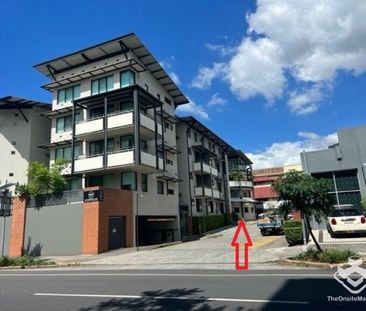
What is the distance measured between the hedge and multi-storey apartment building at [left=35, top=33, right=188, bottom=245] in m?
4.66

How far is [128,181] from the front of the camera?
2938 centimetres

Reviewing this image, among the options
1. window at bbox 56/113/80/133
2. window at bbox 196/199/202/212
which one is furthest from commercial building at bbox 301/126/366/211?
window at bbox 56/113/80/133

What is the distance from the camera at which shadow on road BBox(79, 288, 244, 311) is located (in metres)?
7.32

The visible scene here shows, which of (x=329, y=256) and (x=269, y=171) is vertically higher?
(x=269, y=171)

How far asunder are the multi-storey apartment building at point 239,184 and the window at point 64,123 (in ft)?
111

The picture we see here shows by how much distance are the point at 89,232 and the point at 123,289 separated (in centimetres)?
1550

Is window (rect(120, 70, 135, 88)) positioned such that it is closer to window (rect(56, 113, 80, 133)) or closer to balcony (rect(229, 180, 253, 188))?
window (rect(56, 113, 80, 133))

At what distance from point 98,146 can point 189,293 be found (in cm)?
2403

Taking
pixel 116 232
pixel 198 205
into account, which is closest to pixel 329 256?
pixel 116 232

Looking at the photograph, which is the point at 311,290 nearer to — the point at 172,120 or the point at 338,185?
the point at 338,185

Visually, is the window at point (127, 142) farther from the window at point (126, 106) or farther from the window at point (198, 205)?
the window at point (198, 205)

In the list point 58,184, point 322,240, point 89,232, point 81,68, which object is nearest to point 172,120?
point 81,68

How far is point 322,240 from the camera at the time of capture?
1923 centimetres

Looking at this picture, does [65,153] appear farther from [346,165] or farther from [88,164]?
[346,165]
